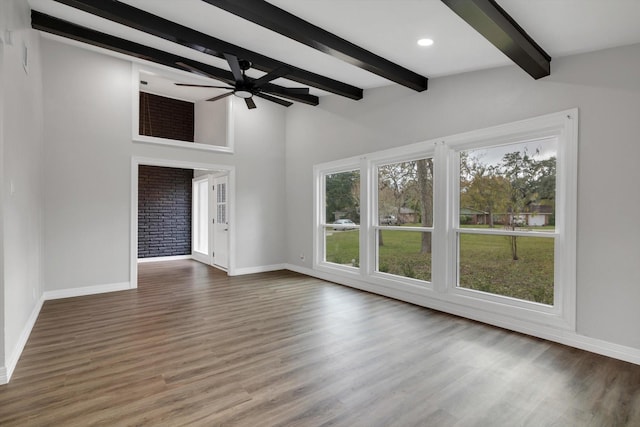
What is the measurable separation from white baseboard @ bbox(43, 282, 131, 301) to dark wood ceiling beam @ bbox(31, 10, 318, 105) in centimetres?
339

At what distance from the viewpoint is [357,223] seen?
5570mm

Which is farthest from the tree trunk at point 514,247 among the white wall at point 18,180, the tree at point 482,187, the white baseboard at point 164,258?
the white baseboard at point 164,258

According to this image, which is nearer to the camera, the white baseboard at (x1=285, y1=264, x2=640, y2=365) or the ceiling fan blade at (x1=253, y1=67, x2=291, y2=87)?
the white baseboard at (x1=285, y1=264, x2=640, y2=365)

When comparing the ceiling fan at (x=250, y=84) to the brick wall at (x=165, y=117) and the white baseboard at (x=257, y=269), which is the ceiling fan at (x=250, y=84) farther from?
the brick wall at (x=165, y=117)

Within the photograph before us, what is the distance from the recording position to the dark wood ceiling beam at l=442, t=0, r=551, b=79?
2.33m

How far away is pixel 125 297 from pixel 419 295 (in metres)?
4.19

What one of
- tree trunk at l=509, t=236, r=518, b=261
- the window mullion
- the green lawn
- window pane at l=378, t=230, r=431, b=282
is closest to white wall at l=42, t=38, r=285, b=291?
window pane at l=378, t=230, r=431, b=282

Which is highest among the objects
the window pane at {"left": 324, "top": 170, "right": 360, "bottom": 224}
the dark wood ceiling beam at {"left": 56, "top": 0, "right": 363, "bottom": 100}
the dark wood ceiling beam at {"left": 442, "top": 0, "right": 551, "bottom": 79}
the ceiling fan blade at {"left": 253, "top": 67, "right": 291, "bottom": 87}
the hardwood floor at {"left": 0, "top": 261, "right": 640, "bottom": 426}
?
the dark wood ceiling beam at {"left": 56, "top": 0, "right": 363, "bottom": 100}

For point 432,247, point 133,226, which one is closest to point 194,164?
point 133,226

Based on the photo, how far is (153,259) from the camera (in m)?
7.99

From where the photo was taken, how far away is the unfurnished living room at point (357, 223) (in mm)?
2363

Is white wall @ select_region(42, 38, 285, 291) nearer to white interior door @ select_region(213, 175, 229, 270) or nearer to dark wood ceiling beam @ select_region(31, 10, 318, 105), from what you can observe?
dark wood ceiling beam @ select_region(31, 10, 318, 105)

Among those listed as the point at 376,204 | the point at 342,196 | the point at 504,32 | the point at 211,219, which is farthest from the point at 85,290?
the point at 504,32

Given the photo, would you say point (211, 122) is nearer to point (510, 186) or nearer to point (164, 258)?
point (164, 258)
